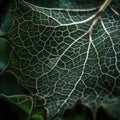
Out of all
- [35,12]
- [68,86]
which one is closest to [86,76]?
[68,86]

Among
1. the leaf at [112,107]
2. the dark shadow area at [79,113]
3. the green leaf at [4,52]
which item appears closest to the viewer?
the leaf at [112,107]

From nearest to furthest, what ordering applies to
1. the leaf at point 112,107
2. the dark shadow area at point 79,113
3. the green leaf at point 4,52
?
1. the leaf at point 112,107
2. the dark shadow area at point 79,113
3. the green leaf at point 4,52

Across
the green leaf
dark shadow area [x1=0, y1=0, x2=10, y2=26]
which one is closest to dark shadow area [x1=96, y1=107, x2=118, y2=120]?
the green leaf

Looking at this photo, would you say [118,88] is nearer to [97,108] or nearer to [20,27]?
[97,108]

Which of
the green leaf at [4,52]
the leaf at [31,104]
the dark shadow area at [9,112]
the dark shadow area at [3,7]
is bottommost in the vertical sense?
the dark shadow area at [9,112]

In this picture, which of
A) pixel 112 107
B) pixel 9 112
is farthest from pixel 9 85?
pixel 112 107

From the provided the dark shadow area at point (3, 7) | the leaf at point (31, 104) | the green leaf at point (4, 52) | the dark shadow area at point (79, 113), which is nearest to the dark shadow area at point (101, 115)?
the dark shadow area at point (79, 113)

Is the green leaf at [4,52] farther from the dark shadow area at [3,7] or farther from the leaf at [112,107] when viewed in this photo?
the leaf at [112,107]
